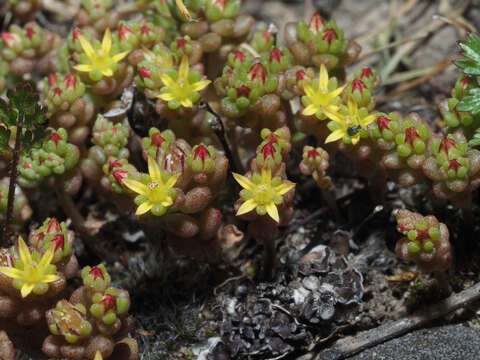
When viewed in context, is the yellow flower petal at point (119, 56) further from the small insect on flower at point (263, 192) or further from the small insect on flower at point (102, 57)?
the small insect on flower at point (263, 192)

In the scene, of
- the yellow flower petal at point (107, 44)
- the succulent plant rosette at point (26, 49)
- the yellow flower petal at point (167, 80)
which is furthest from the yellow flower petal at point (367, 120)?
the succulent plant rosette at point (26, 49)

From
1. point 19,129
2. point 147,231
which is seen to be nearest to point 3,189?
point 19,129

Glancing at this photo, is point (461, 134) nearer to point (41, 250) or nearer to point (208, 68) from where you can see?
point (208, 68)

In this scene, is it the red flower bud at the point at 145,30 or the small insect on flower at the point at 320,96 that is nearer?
the small insect on flower at the point at 320,96

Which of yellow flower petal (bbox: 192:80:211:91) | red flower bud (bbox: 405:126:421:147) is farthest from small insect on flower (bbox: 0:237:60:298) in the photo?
red flower bud (bbox: 405:126:421:147)

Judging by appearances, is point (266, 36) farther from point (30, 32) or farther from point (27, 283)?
point (27, 283)

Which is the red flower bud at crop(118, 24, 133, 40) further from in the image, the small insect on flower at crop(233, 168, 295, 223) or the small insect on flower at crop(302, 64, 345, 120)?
the small insect on flower at crop(233, 168, 295, 223)
